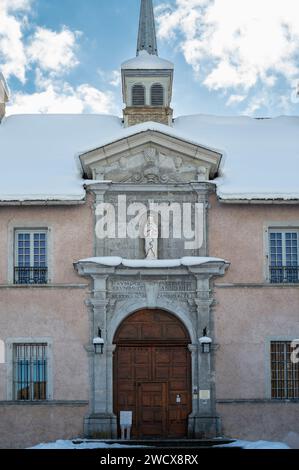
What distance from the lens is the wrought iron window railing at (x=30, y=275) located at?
91.7 feet

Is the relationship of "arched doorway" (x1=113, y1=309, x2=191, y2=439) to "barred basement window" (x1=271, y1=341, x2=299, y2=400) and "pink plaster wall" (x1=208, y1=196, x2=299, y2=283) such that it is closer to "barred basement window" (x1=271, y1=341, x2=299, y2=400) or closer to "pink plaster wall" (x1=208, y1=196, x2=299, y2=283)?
"pink plaster wall" (x1=208, y1=196, x2=299, y2=283)

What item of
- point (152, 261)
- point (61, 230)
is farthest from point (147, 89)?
point (152, 261)

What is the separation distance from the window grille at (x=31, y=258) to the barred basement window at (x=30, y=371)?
88.0 inches

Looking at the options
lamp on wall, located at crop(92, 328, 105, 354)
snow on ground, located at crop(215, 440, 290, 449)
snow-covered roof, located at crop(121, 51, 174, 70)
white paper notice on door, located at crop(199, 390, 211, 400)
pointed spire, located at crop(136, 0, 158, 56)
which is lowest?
snow on ground, located at crop(215, 440, 290, 449)

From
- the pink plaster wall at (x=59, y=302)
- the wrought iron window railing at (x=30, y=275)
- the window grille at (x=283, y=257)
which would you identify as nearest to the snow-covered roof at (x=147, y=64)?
the pink plaster wall at (x=59, y=302)

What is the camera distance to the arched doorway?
27484 mm

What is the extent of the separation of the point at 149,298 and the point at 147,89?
10504 millimetres

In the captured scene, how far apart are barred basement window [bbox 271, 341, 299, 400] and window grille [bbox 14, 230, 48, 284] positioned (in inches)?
323

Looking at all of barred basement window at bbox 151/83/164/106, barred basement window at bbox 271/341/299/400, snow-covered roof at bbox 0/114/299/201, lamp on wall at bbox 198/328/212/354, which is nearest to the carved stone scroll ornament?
snow-covered roof at bbox 0/114/299/201

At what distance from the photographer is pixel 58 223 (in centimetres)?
2820

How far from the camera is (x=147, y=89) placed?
1351 inches

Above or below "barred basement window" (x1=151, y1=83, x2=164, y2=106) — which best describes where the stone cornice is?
below

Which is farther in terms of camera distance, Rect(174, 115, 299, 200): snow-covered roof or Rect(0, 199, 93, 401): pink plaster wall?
Rect(174, 115, 299, 200): snow-covered roof

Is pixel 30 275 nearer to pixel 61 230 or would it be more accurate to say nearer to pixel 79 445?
pixel 61 230
